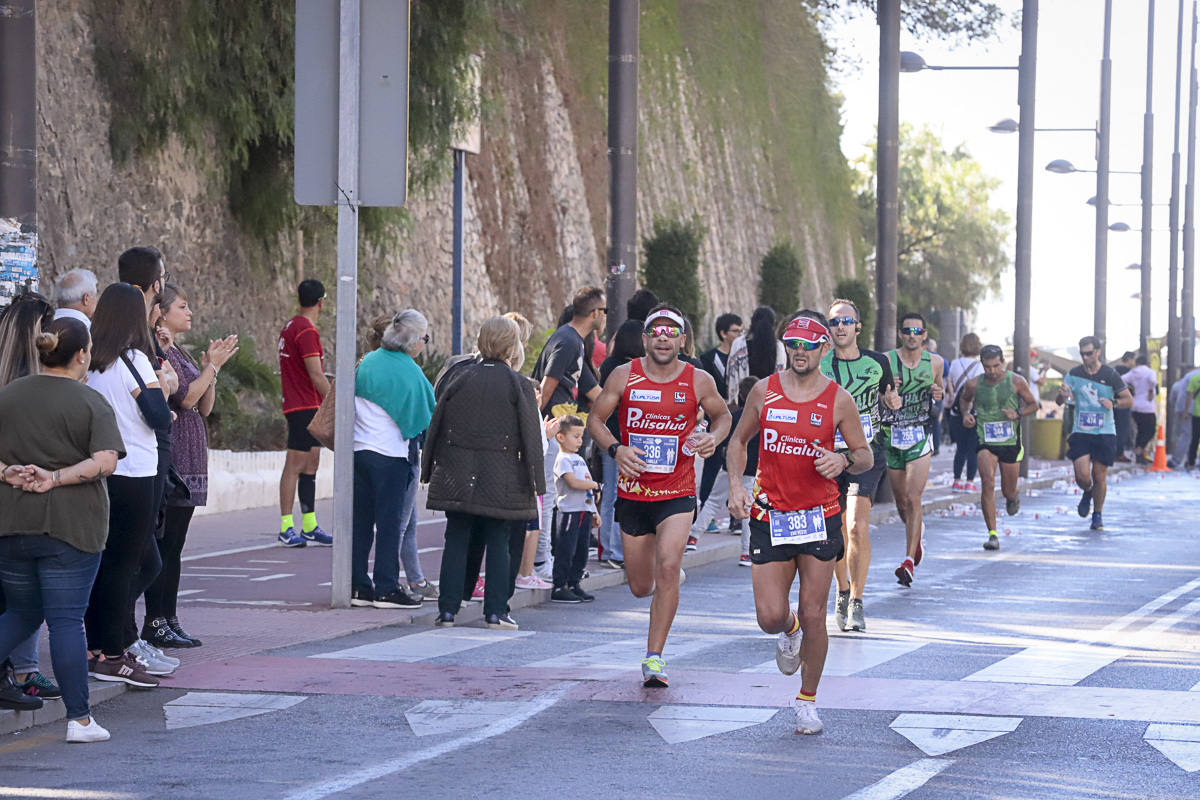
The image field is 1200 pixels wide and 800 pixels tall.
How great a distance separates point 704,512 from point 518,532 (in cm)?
626

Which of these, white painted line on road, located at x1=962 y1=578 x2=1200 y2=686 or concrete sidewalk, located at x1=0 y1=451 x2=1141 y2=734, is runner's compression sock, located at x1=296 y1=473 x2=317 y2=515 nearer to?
concrete sidewalk, located at x1=0 y1=451 x2=1141 y2=734

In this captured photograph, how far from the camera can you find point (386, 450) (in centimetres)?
1202

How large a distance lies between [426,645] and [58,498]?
3.43 meters

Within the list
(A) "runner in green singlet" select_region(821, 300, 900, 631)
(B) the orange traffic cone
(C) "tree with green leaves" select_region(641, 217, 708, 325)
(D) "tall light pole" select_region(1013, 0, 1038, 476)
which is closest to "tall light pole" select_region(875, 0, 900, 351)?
(D) "tall light pole" select_region(1013, 0, 1038, 476)

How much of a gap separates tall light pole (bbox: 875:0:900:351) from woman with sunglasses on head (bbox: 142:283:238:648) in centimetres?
1401

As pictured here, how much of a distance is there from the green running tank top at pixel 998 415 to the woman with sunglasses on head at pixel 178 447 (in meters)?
9.91

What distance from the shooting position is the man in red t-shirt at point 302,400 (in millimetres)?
15125

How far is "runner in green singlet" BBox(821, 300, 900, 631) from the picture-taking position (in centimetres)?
1159

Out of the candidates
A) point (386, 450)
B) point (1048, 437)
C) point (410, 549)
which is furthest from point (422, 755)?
point (1048, 437)

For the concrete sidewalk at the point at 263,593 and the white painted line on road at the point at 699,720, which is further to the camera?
the concrete sidewalk at the point at 263,593

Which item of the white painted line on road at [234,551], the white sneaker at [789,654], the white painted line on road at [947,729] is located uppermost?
the white sneaker at [789,654]

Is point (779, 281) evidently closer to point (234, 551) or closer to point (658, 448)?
point (234, 551)

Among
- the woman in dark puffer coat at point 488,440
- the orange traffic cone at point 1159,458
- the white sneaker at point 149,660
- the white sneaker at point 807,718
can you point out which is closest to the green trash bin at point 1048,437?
the orange traffic cone at point 1159,458

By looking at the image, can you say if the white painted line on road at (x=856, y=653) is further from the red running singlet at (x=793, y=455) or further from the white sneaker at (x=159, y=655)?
the white sneaker at (x=159, y=655)
